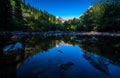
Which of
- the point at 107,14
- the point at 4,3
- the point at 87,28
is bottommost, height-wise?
the point at 87,28

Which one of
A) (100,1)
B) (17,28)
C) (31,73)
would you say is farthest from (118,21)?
(31,73)

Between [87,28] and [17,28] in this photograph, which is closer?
[17,28]

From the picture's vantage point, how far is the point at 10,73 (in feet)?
26.9

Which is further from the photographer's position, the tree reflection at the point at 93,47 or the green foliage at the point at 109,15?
the green foliage at the point at 109,15

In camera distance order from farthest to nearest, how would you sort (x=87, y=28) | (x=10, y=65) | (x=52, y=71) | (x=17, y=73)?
(x=87, y=28) → (x=10, y=65) → (x=52, y=71) → (x=17, y=73)

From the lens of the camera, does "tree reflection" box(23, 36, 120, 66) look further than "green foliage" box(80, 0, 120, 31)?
No

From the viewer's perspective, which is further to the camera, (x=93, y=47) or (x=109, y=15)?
(x=109, y=15)

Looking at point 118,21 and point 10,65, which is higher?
point 118,21

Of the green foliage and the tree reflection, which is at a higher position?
the green foliage

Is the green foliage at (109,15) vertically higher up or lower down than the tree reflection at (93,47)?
higher up

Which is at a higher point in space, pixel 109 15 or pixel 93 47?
pixel 109 15

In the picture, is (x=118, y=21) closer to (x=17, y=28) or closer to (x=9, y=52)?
(x=17, y=28)

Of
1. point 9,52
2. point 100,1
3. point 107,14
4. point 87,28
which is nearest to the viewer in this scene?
point 9,52

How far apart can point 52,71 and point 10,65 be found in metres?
3.19
